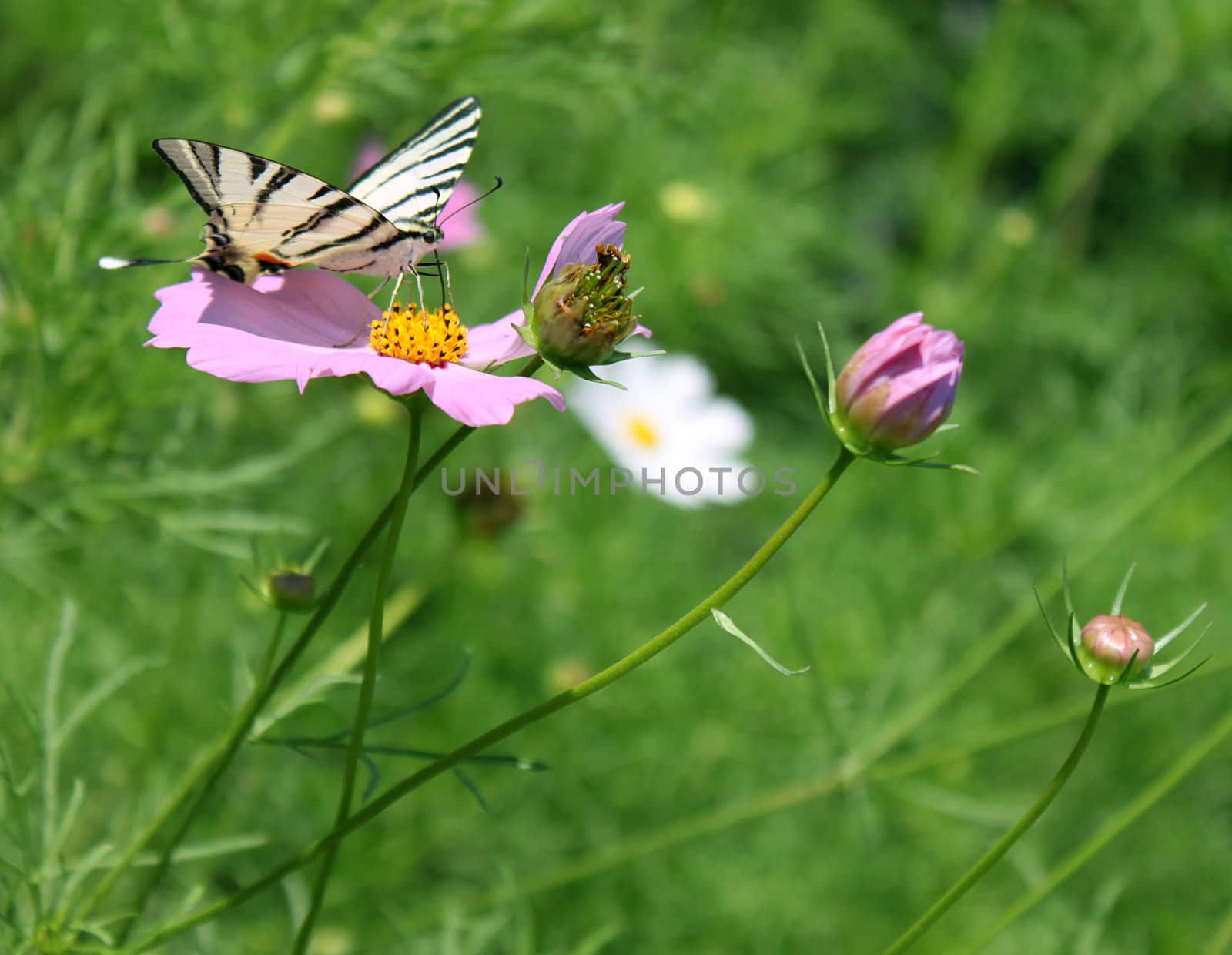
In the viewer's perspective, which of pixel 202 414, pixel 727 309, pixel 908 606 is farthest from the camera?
pixel 727 309

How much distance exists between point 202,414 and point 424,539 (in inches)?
13.6

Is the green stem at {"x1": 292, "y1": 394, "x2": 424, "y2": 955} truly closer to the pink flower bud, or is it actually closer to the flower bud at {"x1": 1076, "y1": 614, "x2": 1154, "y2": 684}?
the pink flower bud

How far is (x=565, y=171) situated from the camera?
74.6 inches

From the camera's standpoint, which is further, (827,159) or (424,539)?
(827,159)

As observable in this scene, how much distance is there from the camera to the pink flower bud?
51cm

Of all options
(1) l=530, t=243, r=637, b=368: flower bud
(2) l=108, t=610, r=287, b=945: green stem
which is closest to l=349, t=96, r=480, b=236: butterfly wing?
(1) l=530, t=243, r=637, b=368: flower bud

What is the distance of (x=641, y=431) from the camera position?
64.0 inches

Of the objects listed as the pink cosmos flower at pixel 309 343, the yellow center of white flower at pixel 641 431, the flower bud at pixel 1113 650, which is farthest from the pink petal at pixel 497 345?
the yellow center of white flower at pixel 641 431

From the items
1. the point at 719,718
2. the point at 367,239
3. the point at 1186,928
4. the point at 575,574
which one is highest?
the point at 367,239

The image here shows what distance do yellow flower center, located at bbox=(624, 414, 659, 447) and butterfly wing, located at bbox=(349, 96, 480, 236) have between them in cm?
96

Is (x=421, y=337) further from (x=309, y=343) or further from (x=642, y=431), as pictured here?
(x=642, y=431)

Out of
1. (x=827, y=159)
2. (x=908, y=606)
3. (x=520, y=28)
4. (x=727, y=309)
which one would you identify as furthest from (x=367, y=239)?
(x=827, y=159)

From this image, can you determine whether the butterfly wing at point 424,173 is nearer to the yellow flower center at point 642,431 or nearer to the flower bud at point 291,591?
A: the flower bud at point 291,591

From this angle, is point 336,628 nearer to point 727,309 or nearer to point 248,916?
point 248,916
